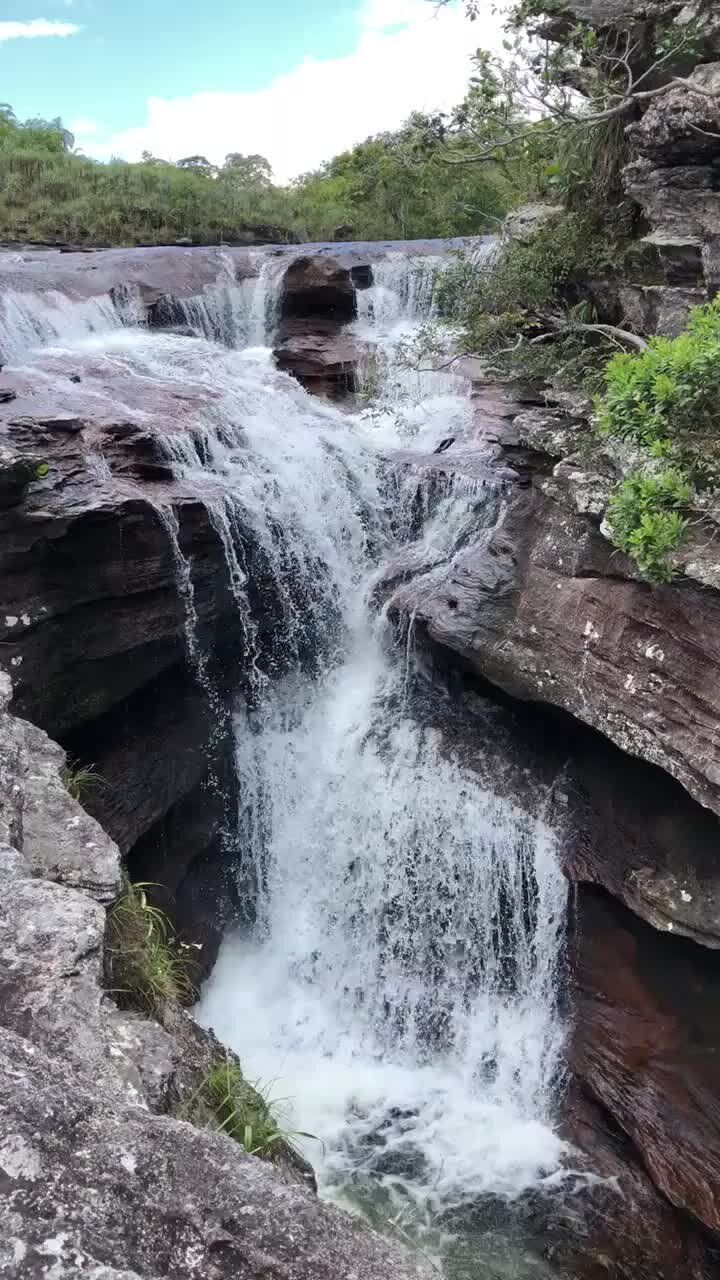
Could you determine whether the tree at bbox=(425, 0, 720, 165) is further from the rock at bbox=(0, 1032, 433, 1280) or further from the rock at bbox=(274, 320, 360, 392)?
the rock at bbox=(0, 1032, 433, 1280)

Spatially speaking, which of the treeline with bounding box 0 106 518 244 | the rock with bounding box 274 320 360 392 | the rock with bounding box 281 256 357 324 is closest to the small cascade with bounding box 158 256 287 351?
the rock with bounding box 281 256 357 324

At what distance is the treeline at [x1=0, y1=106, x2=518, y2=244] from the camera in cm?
2014

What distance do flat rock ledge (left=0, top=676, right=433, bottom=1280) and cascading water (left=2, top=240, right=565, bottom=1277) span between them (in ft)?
15.3

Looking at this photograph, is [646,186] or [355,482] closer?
[646,186]

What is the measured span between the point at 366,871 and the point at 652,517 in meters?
4.30

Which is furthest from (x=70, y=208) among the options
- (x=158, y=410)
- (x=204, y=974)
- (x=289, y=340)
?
(x=204, y=974)

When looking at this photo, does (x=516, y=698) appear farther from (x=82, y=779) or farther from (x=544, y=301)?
(x=544, y=301)

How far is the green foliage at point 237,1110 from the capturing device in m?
3.71

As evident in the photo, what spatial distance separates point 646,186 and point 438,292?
448 cm

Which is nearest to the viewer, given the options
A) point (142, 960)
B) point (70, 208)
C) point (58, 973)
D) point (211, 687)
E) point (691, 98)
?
point (58, 973)

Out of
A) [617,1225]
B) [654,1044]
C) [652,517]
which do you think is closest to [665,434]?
[652,517]

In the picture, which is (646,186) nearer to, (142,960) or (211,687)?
(211,687)

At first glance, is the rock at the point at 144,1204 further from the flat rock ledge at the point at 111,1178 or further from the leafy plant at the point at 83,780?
the leafy plant at the point at 83,780

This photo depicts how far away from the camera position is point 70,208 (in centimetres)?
2019
